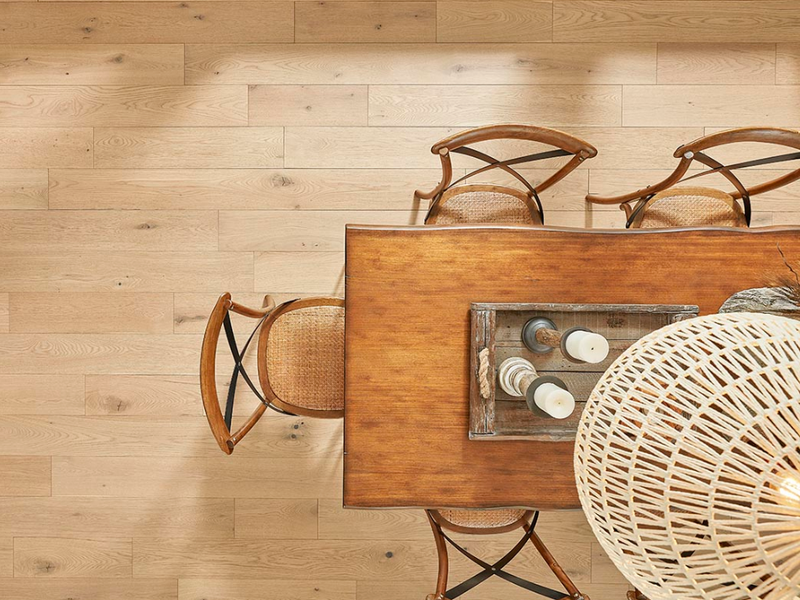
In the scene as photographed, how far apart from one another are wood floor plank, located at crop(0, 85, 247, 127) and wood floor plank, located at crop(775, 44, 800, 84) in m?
2.14

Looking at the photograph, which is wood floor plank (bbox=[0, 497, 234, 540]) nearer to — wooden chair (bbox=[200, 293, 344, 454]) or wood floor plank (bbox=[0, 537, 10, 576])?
wood floor plank (bbox=[0, 537, 10, 576])

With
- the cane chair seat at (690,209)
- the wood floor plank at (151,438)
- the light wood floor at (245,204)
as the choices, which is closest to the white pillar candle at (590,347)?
the cane chair seat at (690,209)

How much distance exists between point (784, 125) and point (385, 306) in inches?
73.6

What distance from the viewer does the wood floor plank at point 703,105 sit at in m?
2.03

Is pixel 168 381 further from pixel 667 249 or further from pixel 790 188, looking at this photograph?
pixel 790 188

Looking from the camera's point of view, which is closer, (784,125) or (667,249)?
(667,249)

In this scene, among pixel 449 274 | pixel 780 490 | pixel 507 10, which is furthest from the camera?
pixel 507 10

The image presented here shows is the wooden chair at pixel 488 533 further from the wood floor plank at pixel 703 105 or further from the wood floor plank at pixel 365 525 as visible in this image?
the wood floor plank at pixel 703 105

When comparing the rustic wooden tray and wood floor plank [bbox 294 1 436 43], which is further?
wood floor plank [bbox 294 1 436 43]

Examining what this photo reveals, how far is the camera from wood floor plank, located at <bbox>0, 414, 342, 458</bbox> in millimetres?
2039

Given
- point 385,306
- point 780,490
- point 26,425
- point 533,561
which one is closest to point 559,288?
point 385,306

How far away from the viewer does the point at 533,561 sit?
6.64 ft

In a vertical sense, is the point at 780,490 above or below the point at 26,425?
above

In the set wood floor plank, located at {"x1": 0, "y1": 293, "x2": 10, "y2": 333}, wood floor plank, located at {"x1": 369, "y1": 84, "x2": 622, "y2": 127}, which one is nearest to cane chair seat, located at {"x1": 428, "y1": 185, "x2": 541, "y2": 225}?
wood floor plank, located at {"x1": 369, "y1": 84, "x2": 622, "y2": 127}
